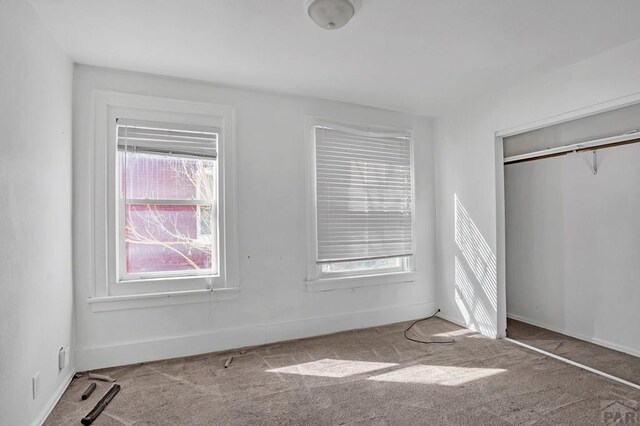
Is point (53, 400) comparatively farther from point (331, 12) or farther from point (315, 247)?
point (331, 12)

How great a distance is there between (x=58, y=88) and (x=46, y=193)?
0.81 metres

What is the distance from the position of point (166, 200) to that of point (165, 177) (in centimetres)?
21

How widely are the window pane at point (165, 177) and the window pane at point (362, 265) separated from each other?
1456mm

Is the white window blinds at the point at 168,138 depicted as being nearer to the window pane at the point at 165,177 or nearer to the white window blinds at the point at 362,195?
the window pane at the point at 165,177

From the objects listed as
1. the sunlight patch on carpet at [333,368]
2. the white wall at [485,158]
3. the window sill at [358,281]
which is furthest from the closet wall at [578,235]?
the sunlight patch on carpet at [333,368]

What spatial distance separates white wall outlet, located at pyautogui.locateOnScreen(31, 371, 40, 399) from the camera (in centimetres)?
210

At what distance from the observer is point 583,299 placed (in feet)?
11.7

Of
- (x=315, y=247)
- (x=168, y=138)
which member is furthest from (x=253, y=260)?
(x=168, y=138)

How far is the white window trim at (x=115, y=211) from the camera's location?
2.98m

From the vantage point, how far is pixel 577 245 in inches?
143

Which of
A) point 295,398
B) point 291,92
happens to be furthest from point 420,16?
point 295,398

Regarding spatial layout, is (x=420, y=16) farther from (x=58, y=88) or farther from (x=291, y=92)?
(x=58, y=88)

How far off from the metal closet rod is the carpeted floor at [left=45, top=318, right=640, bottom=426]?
1874mm

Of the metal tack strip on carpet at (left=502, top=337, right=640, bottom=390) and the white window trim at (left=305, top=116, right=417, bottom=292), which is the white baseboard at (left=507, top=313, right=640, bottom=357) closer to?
the metal tack strip on carpet at (left=502, top=337, right=640, bottom=390)
